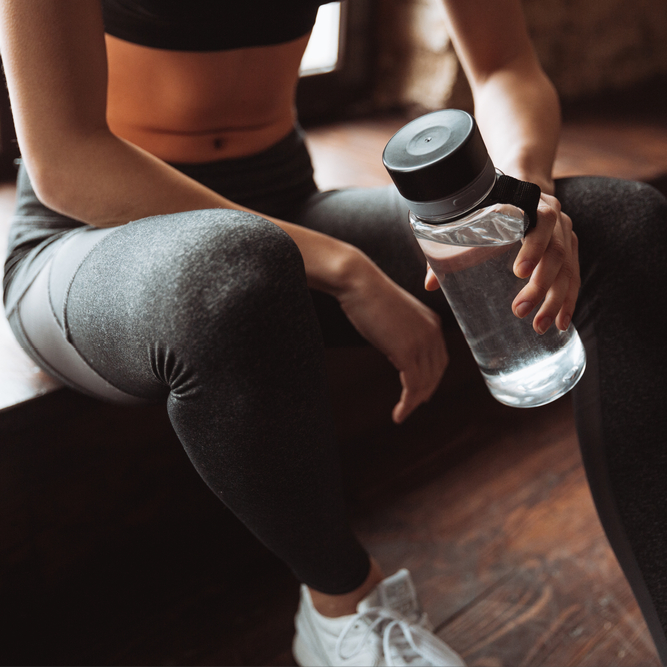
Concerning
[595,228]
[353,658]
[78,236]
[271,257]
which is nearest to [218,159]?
[78,236]

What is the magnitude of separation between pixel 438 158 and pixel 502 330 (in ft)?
0.78

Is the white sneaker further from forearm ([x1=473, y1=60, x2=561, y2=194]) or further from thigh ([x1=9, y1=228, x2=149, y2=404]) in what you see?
forearm ([x1=473, y1=60, x2=561, y2=194])

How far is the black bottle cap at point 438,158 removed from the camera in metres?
0.43

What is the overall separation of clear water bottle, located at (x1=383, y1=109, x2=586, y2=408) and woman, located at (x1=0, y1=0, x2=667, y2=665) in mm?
32

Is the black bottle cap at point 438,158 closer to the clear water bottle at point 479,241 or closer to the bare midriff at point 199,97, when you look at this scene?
the clear water bottle at point 479,241

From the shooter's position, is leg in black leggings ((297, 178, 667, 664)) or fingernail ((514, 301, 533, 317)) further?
leg in black leggings ((297, 178, 667, 664))

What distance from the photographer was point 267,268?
1.57ft

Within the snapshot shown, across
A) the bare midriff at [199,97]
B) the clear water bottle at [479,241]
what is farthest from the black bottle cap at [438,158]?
the bare midriff at [199,97]

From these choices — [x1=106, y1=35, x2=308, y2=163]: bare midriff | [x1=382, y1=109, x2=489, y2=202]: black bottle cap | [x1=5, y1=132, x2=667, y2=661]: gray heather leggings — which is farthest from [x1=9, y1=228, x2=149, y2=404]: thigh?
[x1=382, y1=109, x2=489, y2=202]: black bottle cap

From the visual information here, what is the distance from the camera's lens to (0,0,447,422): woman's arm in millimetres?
516

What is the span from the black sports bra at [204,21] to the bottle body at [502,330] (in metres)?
0.33

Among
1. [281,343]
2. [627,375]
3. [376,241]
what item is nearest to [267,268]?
[281,343]

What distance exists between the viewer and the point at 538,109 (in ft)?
2.45

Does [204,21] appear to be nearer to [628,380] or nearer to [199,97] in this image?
[199,97]
